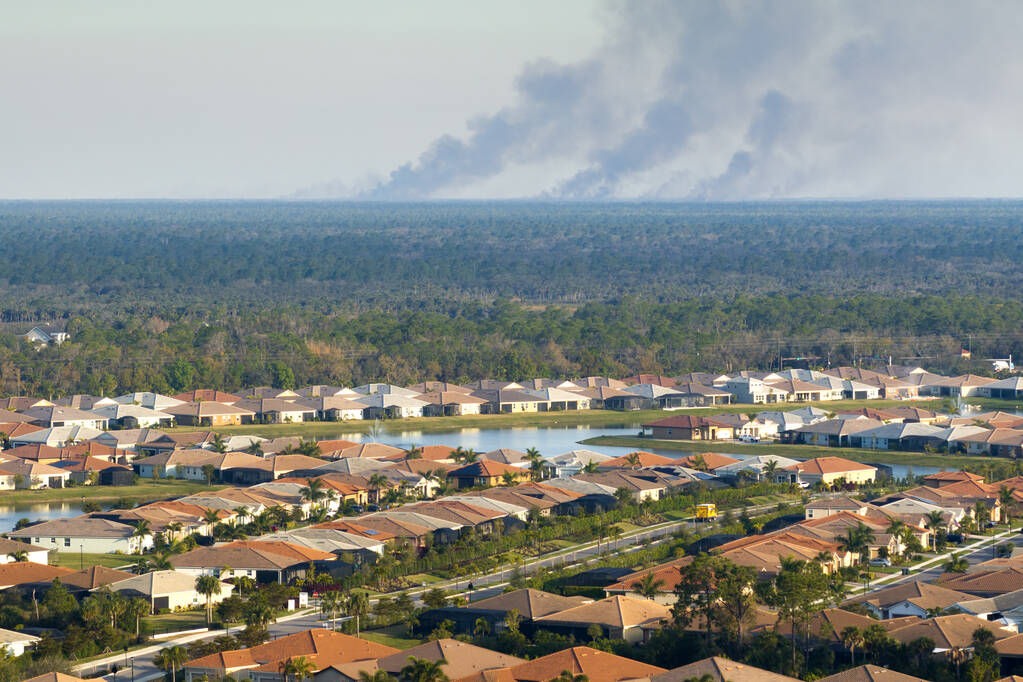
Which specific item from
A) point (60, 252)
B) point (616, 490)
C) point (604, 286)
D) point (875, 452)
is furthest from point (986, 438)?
point (60, 252)

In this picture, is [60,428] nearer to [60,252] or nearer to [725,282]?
[725,282]

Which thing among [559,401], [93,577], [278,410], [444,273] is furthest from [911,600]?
[444,273]

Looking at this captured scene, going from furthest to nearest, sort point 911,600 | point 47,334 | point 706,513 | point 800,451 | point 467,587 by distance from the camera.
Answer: point 47,334 → point 800,451 → point 706,513 → point 467,587 → point 911,600

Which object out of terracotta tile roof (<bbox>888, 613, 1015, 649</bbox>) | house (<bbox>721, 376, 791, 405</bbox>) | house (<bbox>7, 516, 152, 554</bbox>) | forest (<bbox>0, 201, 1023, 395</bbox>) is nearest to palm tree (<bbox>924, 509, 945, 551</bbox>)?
terracotta tile roof (<bbox>888, 613, 1015, 649</bbox>)

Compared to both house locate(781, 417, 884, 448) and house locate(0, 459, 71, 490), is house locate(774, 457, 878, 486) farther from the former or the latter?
house locate(0, 459, 71, 490)

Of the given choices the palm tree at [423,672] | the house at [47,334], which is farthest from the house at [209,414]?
the palm tree at [423,672]

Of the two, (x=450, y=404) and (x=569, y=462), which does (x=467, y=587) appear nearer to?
(x=569, y=462)
